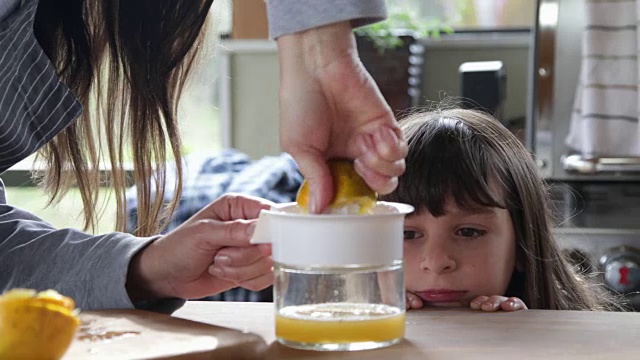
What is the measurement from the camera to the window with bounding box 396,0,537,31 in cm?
332

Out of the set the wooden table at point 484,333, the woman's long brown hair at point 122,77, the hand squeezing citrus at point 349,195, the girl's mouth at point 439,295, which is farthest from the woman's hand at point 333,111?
the girl's mouth at point 439,295

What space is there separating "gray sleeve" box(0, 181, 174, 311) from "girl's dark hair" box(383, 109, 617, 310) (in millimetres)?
495

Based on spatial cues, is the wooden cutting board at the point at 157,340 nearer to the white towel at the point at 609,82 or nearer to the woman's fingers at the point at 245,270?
the woman's fingers at the point at 245,270

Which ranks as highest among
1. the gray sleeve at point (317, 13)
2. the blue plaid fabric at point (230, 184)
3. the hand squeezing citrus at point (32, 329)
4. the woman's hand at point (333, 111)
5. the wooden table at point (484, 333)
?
the gray sleeve at point (317, 13)

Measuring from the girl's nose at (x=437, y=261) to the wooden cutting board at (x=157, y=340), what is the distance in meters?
0.50

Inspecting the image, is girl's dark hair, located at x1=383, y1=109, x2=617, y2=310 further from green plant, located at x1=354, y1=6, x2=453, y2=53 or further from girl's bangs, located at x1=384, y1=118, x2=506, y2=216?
green plant, located at x1=354, y1=6, x2=453, y2=53

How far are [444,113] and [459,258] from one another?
263 mm

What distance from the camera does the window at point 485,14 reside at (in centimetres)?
332

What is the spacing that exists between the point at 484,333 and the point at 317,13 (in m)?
0.30

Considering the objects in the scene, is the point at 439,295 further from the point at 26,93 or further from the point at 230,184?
the point at 230,184

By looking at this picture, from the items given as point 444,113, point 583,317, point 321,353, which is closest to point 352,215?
point 321,353

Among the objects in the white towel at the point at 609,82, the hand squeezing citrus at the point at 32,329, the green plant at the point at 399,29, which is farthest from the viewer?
the green plant at the point at 399,29

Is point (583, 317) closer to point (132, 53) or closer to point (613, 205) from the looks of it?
point (132, 53)

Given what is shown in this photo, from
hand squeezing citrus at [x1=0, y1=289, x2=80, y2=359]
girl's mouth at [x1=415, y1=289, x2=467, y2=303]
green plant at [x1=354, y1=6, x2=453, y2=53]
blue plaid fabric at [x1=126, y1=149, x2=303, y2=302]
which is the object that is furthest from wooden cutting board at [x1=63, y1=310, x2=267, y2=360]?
green plant at [x1=354, y1=6, x2=453, y2=53]
